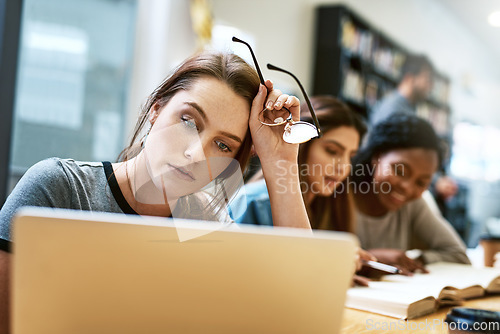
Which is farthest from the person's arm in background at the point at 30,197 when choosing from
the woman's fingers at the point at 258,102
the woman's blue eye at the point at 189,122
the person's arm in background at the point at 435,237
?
the person's arm in background at the point at 435,237

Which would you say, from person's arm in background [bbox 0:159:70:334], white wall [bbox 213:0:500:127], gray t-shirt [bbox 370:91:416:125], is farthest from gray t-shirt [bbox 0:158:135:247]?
gray t-shirt [bbox 370:91:416:125]

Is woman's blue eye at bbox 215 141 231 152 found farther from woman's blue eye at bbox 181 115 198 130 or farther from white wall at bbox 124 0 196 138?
white wall at bbox 124 0 196 138

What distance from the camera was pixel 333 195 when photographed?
4.96 feet

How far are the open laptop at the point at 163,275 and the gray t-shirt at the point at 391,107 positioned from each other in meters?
2.87

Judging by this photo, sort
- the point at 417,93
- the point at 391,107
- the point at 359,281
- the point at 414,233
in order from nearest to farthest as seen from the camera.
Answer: the point at 359,281, the point at 414,233, the point at 391,107, the point at 417,93

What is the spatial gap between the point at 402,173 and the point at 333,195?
548mm

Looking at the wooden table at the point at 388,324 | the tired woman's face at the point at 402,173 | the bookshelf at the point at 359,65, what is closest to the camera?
the wooden table at the point at 388,324

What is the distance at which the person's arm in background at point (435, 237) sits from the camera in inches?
76.7

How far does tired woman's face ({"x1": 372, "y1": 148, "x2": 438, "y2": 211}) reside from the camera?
1920mm

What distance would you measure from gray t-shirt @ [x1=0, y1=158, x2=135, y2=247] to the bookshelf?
9.02 feet

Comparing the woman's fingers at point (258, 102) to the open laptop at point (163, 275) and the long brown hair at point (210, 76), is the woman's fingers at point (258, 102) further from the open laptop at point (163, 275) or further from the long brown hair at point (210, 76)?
the open laptop at point (163, 275)

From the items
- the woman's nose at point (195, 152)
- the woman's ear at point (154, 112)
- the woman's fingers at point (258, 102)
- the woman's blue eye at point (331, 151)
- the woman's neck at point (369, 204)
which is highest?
the woman's fingers at point (258, 102)

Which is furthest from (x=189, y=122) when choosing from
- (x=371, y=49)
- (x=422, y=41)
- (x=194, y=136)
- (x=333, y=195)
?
(x=422, y=41)

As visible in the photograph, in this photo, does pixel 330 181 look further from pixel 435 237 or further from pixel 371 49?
pixel 371 49
